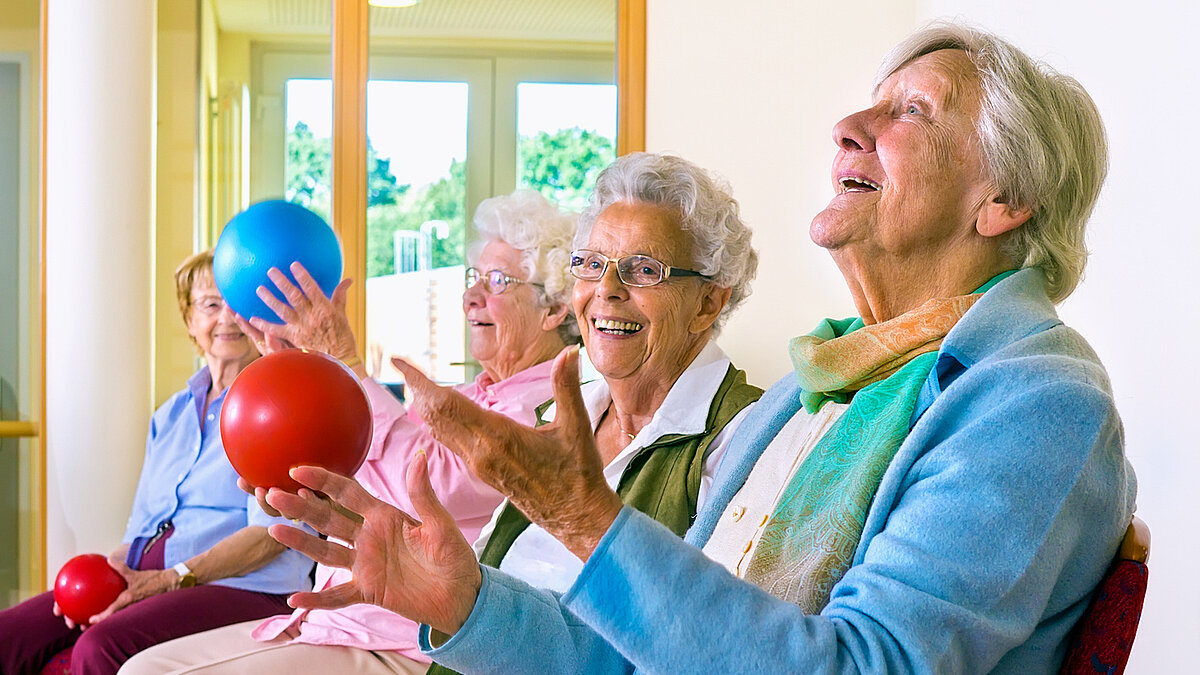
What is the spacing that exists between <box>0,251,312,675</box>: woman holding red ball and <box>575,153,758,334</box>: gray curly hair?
137cm

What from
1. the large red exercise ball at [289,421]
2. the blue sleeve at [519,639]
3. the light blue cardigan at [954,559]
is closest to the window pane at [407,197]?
the large red exercise ball at [289,421]

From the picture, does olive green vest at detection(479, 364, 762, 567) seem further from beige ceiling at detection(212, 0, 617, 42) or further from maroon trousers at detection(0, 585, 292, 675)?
beige ceiling at detection(212, 0, 617, 42)

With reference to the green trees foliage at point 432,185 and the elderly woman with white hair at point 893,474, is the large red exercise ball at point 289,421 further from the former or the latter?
the green trees foliage at point 432,185

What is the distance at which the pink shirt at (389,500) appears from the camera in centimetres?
232

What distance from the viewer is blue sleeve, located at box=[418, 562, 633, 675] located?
1.32m

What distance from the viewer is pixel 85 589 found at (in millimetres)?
2805

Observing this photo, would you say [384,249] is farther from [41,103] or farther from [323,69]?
[41,103]

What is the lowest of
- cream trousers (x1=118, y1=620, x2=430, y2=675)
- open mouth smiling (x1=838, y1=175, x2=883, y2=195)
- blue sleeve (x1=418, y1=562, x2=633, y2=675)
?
cream trousers (x1=118, y1=620, x2=430, y2=675)

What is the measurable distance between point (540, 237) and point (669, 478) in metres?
1.13

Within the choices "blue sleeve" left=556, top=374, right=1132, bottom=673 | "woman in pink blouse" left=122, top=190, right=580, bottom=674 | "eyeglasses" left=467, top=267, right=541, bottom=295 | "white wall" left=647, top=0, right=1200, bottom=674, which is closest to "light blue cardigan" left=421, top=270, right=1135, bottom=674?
"blue sleeve" left=556, top=374, right=1132, bottom=673

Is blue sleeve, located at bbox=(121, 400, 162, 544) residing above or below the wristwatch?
above

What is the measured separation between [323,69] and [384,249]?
641mm

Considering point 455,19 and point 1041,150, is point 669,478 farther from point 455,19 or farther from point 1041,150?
point 455,19

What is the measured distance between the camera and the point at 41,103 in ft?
12.4
